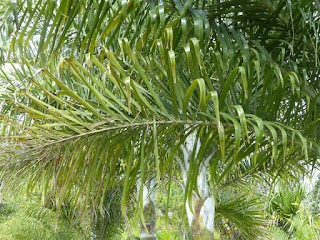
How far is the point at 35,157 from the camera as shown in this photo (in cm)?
122

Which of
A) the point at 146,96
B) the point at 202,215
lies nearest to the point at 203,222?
the point at 202,215

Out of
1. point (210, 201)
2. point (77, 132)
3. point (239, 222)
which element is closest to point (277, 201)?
point (239, 222)

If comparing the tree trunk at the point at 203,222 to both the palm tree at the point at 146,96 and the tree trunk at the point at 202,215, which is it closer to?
the tree trunk at the point at 202,215

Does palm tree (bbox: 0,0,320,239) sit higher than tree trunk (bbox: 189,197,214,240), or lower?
higher

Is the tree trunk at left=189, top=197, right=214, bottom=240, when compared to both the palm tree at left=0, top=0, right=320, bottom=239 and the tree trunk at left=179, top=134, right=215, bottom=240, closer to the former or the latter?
the tree trunk at left=179, top=134, right=215, bottom=240

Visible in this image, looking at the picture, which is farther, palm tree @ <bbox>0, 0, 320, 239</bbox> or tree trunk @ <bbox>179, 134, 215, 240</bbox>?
tree trunk @ <bbox>179, 134, 215, 240</bbox>

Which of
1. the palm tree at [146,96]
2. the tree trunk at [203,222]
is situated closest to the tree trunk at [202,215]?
the tree trunk at [203,222]

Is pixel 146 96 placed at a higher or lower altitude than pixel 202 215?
higher

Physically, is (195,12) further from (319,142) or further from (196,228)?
(196,228)

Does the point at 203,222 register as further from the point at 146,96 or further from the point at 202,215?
the point at 146,96

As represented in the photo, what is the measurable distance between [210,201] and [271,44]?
3.92 feet

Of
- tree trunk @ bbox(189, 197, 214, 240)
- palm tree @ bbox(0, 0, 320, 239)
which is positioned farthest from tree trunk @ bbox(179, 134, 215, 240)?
palm tree @ bbox(0, 0, 320, 239)

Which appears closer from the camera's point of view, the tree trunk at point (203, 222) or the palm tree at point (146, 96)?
the palm tree at point (146, 96)

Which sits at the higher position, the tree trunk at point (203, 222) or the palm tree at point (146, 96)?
the palm tree at point (146, 96)
